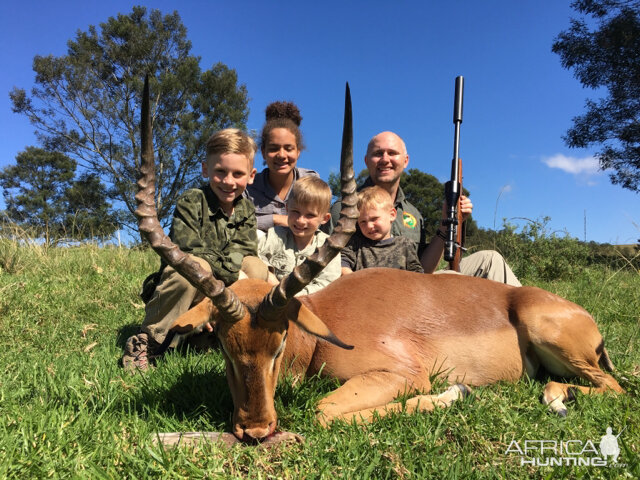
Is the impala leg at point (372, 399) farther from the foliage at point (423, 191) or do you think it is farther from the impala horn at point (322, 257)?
the foliage at point (423, 191)

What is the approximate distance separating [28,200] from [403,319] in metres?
42.4

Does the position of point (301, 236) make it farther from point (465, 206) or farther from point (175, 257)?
point (465, 206)

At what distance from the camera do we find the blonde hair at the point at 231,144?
538 cm

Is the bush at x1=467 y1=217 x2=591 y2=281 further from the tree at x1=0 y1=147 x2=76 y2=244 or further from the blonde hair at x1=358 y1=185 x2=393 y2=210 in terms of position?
the tree at x1=0 y1=147 x2=76 y2=244

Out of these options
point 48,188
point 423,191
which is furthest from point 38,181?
point 423,191

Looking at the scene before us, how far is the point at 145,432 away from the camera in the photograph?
10.0 feet

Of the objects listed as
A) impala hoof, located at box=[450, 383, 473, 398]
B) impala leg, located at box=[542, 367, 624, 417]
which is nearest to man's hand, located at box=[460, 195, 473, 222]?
impala leg, located at box=[542, 367, 624, 417]

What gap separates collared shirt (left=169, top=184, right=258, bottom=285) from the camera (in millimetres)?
5062

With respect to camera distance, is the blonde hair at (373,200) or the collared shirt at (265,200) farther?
the collared shirt at (265,200)

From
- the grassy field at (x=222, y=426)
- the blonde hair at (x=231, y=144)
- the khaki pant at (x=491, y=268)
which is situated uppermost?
the blonde hair at (x=231, y=144)

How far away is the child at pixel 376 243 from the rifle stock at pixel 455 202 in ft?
2.55

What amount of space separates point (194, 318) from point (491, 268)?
4.78m

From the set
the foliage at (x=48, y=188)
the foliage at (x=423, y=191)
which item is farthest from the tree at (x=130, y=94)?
the foliage at (x=423, y=191)

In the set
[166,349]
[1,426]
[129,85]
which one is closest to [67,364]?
[166,349]
